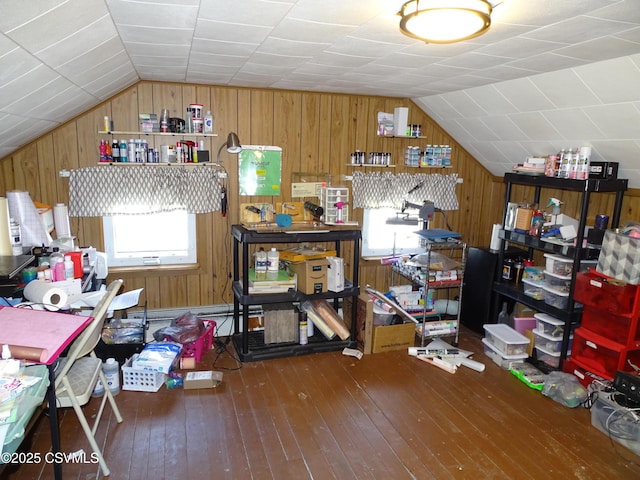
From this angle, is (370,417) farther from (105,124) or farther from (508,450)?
(105,124)

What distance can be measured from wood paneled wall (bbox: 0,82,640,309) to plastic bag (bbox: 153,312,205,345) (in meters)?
0.31

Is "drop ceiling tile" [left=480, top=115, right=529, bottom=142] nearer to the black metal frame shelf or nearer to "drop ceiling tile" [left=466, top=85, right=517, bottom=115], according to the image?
"drop ceiling tile" [left=466, top=85, right=517, bottom=115]

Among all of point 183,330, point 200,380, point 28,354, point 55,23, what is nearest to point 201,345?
point 183,330

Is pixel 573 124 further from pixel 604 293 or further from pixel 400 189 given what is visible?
pixel 400 189

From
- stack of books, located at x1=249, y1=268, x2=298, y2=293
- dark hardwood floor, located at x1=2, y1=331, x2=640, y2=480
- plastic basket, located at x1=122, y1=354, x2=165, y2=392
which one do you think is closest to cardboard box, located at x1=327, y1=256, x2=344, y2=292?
stack of books, located at x1=249, y1=268, x2=298, y2=293

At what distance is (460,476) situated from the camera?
2.36m

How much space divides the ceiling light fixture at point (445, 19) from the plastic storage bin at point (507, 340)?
258cm

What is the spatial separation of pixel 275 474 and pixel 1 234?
→ 2092 mm

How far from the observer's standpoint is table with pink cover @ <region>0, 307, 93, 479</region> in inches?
69.8

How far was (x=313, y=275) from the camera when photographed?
3625 mm

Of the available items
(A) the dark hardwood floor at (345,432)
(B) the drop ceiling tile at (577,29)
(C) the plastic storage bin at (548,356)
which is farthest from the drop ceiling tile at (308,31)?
(C) the plastic storage bin at (548,356)

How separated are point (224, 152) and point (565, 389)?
3.21 meters

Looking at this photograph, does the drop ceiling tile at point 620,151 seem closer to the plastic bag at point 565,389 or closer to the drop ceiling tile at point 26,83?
the plastic bag at point 565,389

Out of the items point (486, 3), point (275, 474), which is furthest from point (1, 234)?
point (486, 3)
